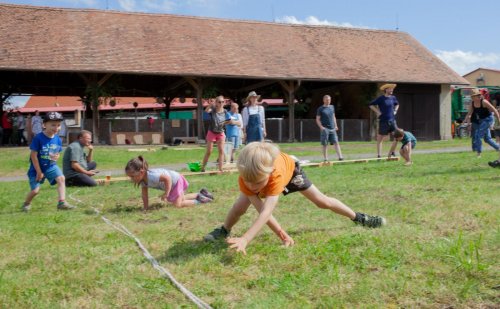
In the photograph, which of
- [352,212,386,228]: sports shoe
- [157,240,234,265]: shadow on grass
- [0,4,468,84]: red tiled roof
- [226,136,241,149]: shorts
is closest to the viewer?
[157,240,234,265]: shadow on grass

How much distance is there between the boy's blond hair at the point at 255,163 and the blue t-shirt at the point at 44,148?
406cm

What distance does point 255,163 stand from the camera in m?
3.94

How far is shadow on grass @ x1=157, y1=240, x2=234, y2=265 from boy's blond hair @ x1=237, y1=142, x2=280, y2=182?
649 mm

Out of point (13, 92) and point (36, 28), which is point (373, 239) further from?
point (13, 92)

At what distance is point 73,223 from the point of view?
19.2 feet

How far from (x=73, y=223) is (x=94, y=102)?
18473 mm

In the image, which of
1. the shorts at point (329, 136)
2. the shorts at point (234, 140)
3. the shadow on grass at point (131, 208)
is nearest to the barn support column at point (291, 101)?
the shorts at point (329, 136)

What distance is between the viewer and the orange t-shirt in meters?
4.19

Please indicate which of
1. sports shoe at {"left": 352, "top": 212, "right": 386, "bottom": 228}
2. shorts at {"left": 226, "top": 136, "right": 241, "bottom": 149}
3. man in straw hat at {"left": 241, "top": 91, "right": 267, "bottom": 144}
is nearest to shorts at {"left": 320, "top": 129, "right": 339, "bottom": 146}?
man in straw hat at {"left": 241, "top": 91, "right": 267, "bottom": 144}

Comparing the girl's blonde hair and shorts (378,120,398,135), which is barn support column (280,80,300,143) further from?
the girl's blonde hair

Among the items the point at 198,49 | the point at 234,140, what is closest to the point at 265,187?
the point at 234,140

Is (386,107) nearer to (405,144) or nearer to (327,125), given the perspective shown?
(405,144)

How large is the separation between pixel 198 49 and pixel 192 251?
72.1 feet

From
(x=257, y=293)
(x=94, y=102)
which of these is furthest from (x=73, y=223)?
(x=94, y=102)
